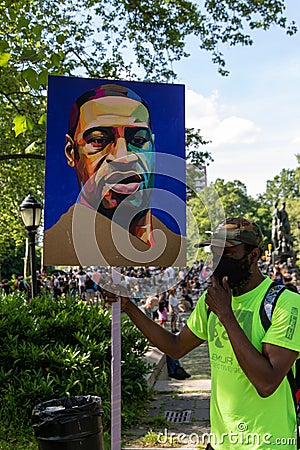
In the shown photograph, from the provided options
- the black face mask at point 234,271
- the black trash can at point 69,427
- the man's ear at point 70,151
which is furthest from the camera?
the black trash can at point 69,427

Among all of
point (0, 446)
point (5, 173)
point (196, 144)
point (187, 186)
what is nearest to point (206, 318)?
point (187, 186)

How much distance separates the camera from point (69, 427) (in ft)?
13.2

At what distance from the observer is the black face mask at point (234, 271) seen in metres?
2.77

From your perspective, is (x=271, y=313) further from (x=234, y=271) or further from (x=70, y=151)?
(x=70, y=151)

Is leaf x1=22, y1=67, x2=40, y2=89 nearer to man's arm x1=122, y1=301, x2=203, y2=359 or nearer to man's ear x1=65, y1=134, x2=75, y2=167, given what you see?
man's ear x1=65, y1=134, x2=75, y2=167

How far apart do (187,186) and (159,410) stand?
443 cm

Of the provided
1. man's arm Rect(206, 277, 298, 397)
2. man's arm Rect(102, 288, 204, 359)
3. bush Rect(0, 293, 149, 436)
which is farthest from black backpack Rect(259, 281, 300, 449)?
bush Rect(0, 293, 149, 436)

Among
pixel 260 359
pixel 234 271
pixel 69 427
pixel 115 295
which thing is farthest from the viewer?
pixel 69 427

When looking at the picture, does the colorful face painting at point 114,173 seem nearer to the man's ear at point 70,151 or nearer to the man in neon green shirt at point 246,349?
the man's ear at point 70,151

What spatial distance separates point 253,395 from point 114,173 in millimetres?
1771

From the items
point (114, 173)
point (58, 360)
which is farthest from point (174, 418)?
point (114, 173)

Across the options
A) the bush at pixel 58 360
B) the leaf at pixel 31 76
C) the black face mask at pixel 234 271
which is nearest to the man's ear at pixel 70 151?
the black face mask at pixel 234 271

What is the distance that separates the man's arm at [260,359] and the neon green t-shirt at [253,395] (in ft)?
0.16

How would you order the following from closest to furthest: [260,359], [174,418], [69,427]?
[260,359] → [69,427] → [174,418]
